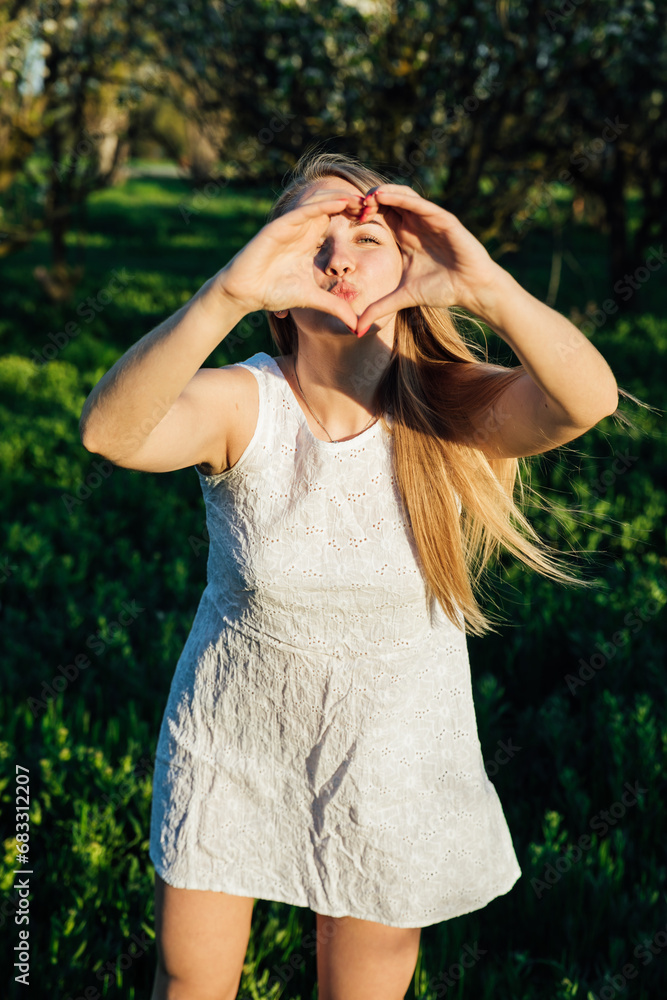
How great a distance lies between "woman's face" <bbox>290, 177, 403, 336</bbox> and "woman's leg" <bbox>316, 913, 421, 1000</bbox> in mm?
1289

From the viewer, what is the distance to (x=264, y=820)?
184 centimetres

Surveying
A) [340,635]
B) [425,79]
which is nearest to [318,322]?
[340,635]

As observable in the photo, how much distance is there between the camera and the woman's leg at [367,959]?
184 cm

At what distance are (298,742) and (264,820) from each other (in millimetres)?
199

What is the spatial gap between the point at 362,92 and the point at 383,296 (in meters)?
5.98

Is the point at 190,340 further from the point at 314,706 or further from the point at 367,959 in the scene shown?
the point at 367,959

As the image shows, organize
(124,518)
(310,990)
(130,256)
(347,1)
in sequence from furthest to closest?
(130,256)
(347,1)
(124,518)
(310,990)

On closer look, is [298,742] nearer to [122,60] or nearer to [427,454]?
[427,454]

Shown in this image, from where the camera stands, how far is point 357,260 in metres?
1.61

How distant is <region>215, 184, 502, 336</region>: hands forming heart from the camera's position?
4.77ft

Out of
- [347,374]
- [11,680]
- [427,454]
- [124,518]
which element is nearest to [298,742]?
[427,454]

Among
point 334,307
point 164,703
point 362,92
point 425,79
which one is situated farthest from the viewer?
point 362,92

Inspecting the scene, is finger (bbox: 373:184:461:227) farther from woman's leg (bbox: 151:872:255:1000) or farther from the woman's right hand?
woman's leg (bbox: 151:872:255:1000)

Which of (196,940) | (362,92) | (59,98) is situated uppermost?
(362,92)
